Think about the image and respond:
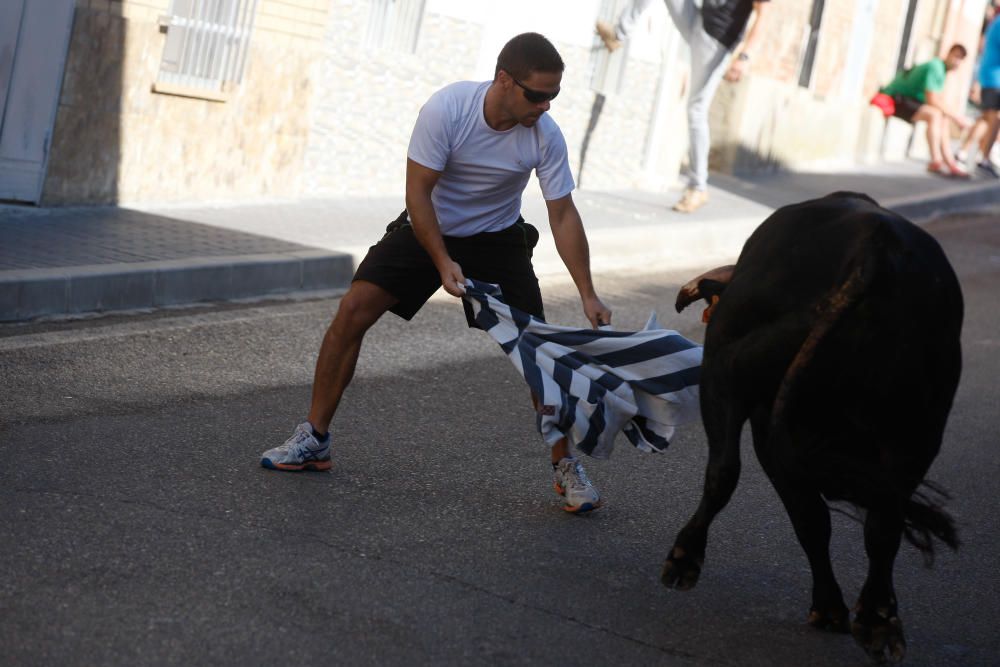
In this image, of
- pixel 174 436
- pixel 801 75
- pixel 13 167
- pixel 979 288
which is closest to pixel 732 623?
pixel 174 436

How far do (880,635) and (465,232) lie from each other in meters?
2.15

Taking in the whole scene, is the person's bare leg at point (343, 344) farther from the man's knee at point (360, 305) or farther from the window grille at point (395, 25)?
the window grille at point (395, 25)

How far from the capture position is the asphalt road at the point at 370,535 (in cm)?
395

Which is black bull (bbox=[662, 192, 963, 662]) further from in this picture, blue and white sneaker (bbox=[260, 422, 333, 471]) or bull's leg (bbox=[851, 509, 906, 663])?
blue and white sneaker (bbox=[260, 422, 333, 471])

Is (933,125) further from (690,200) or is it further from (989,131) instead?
(690,200)

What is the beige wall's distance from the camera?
1000 cm

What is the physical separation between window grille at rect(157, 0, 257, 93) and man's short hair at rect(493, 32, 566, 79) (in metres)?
5.95

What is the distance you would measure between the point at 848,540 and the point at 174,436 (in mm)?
2403

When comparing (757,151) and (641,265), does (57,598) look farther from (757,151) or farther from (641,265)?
(757,151)

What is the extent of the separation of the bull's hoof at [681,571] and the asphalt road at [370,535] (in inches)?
6.0

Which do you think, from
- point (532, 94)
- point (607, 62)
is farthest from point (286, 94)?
point (532, 94)

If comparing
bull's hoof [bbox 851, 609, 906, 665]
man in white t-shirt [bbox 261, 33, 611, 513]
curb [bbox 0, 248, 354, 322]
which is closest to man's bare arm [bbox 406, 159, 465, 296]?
man in white t-shirt [bbox 261, 33, 611, 513]

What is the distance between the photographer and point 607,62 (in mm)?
15148

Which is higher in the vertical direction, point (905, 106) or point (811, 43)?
point (811, 43)
